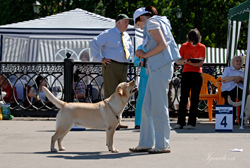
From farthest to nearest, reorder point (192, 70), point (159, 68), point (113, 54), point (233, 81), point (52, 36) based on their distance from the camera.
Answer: point (52, 36), point (233, 81), point (192, 70), point (113, 54), point (159, 68)

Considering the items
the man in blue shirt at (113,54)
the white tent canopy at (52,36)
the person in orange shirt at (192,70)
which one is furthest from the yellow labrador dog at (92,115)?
the white tent canopy at (52,36)

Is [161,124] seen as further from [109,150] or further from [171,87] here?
[171,87]

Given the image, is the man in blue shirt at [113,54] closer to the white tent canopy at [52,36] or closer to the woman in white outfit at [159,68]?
the woman in white outfit at [159,68]

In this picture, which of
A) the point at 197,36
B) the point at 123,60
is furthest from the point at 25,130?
the point at 197,36

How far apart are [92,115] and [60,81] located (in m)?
6.45

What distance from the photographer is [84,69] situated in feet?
40.9

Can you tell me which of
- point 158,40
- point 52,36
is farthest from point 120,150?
point 52,36

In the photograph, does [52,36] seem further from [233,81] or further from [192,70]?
[192,70]

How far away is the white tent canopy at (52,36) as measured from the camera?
17.2 metres

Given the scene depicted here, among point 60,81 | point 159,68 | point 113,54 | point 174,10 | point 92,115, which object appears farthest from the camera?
point 174,10

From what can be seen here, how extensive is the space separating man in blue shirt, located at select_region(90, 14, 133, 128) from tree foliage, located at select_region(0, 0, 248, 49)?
963 inches

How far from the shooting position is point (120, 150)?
684 centimetres

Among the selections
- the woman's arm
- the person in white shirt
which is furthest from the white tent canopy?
the woman's arm

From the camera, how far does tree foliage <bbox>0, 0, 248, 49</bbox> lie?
3422 cm
